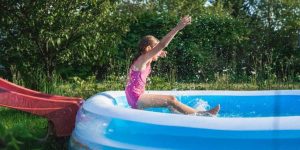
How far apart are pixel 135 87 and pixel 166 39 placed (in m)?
0.66

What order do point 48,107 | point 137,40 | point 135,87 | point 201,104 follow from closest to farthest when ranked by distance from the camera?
point 48,107, point 135,87, point 201,104, point 137,40

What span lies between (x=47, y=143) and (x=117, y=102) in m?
0.83

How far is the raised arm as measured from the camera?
5102mm

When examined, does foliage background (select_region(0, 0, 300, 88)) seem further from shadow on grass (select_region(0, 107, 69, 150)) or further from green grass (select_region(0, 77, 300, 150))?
shadow on grass (select_region(0, 107, 69, 150))

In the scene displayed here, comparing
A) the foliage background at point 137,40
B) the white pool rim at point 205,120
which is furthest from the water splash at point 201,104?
the foliage background at point 137,40

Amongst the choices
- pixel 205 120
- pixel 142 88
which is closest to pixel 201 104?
pixel 142 88

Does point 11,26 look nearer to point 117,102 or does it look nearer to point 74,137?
point 117,102

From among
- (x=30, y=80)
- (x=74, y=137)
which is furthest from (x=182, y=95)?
(x=30, y=80)

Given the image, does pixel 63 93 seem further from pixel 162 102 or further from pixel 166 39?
pixel 166 39

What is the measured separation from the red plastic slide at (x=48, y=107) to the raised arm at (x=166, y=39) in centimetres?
82

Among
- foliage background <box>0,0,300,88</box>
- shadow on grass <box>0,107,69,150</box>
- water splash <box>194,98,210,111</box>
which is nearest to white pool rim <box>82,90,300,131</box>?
shadow on grass <box>0,107,69,150</box>

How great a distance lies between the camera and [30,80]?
314 inches

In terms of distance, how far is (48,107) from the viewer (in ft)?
16.6

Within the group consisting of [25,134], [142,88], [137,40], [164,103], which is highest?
[137,40]
